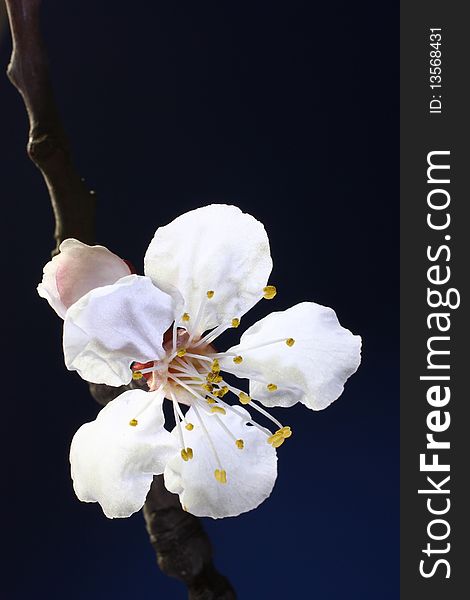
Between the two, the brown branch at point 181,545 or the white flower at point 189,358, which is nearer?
the white flower at point 189,358

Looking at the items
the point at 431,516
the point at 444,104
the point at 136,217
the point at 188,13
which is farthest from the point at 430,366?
the point at 188,13

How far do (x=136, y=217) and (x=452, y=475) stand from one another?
60 centimetres

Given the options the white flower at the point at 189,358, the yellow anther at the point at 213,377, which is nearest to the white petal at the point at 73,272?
the white flower at the point at 189,358

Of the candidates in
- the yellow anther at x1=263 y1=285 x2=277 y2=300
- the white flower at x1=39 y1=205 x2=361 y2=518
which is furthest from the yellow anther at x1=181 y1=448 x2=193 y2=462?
the yellow anther at x1=263 y1=285 x2=277 y2=300

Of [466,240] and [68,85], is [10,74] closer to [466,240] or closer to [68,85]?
[466,240]

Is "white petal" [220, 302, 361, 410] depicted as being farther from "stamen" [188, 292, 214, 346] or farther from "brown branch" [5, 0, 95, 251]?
"brown branch" [5, 0, 95, 251]

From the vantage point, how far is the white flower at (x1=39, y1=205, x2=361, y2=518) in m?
0.54

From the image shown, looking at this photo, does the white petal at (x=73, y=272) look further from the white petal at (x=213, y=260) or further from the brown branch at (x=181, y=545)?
the brown branch at (x=181, y=545)

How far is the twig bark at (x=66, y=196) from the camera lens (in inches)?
23.5

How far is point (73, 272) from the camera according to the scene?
0.53 meters

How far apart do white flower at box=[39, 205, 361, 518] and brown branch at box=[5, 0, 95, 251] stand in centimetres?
9

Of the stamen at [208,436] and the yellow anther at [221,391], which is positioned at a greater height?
the yellow anther at [221,391]

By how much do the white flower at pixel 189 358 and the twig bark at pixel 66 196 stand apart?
57 mm

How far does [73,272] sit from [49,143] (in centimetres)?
13
